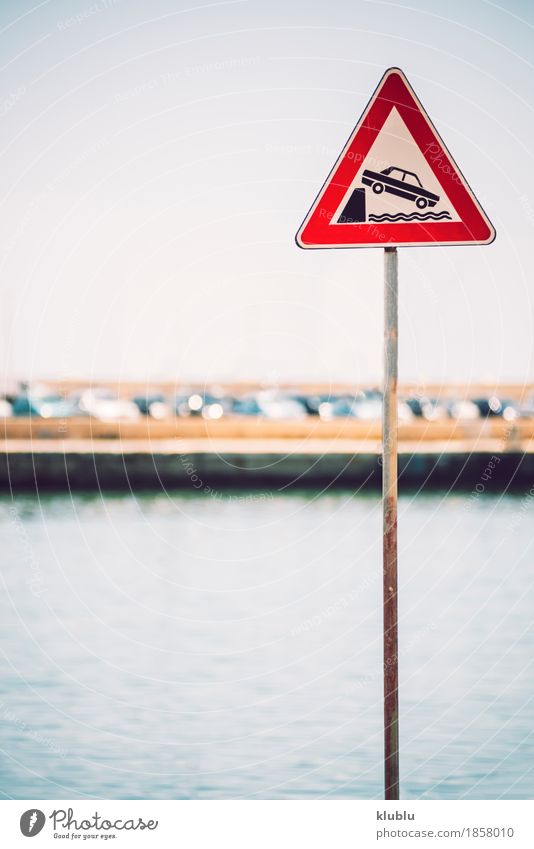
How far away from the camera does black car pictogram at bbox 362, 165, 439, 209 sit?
402 cm

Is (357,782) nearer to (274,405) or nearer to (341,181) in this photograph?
(341,181)

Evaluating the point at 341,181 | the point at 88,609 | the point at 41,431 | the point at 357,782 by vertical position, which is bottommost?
the point at 357,782

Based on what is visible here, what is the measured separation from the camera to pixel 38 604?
43.4ft

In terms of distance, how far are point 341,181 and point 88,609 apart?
362 inches

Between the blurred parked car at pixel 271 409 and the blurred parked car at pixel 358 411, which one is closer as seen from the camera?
the blurred parked car at pixel 358 411

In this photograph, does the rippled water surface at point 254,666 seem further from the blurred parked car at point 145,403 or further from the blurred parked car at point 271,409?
the blurred parked car at point 145,403

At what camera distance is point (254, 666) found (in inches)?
383

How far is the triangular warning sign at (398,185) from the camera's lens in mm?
4008

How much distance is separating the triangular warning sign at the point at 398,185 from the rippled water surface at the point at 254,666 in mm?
3500

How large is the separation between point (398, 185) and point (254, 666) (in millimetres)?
6266
